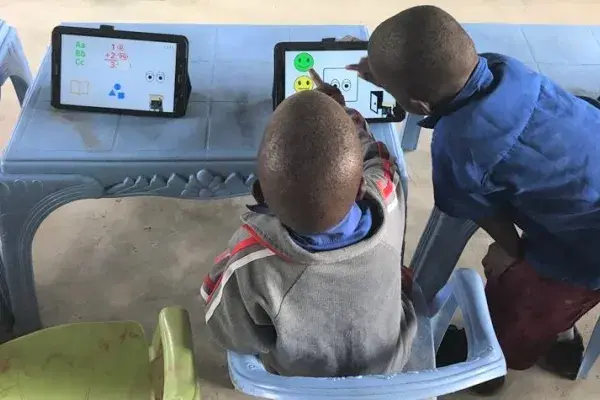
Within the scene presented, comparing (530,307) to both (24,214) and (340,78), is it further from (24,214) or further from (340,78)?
(24,214)

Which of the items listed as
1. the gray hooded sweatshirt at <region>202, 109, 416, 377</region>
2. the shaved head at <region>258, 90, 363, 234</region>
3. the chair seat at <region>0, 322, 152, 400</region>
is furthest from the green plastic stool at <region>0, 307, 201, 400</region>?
→ the shaved head at <region>258, 90, 363, 234</region>

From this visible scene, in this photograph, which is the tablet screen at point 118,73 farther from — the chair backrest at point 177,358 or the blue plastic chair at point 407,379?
the blue plastic chair at point 407,379

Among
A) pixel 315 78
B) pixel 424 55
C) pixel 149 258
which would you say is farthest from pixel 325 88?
pixel 149 258

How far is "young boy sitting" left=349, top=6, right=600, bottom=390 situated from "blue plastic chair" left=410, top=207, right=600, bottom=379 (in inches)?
8.0

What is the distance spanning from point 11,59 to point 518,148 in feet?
3.93

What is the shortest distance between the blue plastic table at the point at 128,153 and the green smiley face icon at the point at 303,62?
107 millimetres

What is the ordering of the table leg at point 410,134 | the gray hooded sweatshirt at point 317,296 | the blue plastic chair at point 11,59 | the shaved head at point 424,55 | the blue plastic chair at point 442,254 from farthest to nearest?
the table leg at point 410,134 → the blue plastic chair at point 11,59 → the blue plastic chair at point 442,254 → the shaved head at point 424,55 → the gray hooded sweatshirt at point 317,296

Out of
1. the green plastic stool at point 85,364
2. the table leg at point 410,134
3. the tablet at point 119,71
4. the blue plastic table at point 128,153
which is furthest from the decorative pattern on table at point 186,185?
the table leg at point 410,134

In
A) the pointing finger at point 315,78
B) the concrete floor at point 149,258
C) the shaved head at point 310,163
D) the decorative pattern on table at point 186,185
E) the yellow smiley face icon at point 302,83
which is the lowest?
the concrete floor at point 149,258

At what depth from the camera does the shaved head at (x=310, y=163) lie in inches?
31.1

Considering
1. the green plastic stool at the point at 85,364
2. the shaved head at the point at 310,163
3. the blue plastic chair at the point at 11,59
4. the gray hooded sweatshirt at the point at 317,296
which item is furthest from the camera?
the blue plastic chair at the point at 11,59

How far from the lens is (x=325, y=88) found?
122 centimetres

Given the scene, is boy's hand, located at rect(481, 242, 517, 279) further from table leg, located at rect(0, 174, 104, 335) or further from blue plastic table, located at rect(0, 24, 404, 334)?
table leg, located at rect(0, 174, 104, 335)

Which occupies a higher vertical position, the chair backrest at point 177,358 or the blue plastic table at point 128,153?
the blue plastic table at point 128,153
